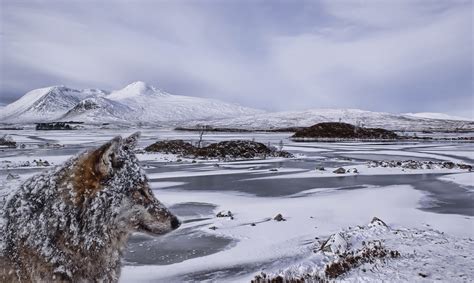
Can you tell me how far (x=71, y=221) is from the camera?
340 cm

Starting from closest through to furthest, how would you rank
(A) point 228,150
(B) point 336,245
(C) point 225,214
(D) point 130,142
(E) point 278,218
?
(D) point 130,142 < (B) point 336,245 < (E) point 278,218 < (C) point 225,214 < (A) point 228,150

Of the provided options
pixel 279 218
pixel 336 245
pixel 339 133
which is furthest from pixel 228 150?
pixel 339 133

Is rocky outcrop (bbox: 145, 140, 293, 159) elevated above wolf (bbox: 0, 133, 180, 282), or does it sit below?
below

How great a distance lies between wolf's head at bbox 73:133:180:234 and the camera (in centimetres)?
346

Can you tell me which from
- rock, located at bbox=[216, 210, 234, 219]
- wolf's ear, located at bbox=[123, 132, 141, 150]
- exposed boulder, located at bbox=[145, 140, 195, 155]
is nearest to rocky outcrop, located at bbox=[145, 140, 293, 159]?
exposed boulder, located at bbox=[145, 140, 195, 155]

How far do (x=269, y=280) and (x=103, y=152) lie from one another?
4.67m

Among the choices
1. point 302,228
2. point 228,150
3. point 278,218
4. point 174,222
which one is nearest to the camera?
point 174,222

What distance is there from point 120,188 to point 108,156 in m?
0.37

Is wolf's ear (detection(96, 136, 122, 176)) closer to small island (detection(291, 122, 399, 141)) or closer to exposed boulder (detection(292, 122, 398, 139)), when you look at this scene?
small island (detection(291, 122, 399, 141))

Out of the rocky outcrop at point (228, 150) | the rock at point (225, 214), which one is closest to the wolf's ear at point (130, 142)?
the rock at point (225, 214)

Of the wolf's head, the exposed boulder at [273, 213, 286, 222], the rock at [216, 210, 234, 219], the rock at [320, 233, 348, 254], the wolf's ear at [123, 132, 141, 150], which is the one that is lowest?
the rock at [216, 210, 234, 219]

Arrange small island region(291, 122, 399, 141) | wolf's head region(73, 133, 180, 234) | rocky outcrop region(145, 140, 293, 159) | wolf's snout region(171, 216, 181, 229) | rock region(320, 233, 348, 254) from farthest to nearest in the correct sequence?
small island region(291, 122, 399, 141), rocky outcrop region(145, 140, 293, 159), rock region(320, 233, 348, 254), wolf's snout region(171, 216, 181, 229), wolf's head region(73, 133, 180, 234)

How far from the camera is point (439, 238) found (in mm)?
9773

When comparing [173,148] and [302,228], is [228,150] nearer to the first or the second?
[173,148]
